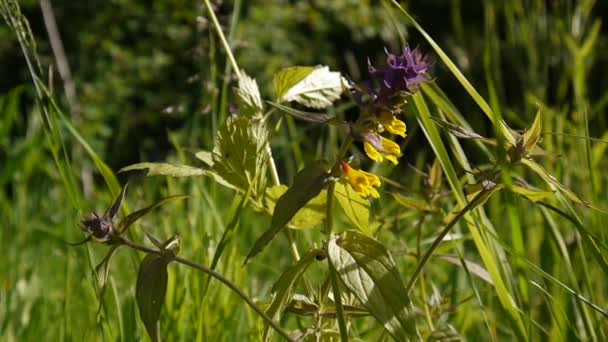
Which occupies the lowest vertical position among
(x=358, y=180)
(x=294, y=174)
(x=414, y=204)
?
(x=294, y=174)

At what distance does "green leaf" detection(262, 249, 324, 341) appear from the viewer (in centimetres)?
62


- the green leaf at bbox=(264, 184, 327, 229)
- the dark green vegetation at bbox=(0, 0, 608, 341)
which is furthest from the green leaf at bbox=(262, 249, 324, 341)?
the green leaf at bbox=(264, 184, 327, 229)

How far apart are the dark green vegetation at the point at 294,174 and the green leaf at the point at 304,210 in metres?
0.05

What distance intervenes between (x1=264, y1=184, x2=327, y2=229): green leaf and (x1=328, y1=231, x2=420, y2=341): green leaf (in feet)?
0.42

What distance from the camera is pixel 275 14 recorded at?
418 centimetres

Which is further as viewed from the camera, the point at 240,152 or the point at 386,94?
the point at 240,152

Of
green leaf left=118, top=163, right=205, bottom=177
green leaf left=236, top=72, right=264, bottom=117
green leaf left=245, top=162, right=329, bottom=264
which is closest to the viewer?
green leaf left=245, top=162, right=329, bottom=264

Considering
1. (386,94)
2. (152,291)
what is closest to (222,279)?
(152,291)

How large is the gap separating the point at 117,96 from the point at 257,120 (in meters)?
3.34

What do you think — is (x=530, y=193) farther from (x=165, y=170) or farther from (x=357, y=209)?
(x=165, y=170)

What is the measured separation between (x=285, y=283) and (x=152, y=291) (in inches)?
3.5

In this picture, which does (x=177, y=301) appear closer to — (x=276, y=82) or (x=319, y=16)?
(x=276, y=82)

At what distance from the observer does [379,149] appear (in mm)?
552

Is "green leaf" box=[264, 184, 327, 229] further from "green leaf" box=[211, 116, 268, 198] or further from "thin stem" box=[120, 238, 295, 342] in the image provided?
"thin stem" box=[120, 238, 295, 342]
